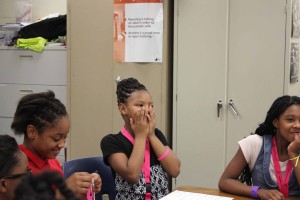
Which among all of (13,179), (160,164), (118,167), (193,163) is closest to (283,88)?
(193,163)

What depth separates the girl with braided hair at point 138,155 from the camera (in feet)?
6.45

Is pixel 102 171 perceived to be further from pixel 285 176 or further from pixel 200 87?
pixel 200 87

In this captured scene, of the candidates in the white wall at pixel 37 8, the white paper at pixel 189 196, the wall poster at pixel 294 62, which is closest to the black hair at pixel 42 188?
the white paper at pixel 189 196

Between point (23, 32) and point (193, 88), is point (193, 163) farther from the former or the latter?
point (23, 32)

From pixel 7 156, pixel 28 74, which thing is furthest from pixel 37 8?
pixel 7 156

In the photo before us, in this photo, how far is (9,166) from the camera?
4.13 ft

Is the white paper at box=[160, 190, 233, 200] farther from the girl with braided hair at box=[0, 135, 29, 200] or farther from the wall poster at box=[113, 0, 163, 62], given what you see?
the wall poster at box=[113, 0, 163, 62]

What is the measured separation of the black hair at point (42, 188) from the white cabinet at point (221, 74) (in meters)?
2.70

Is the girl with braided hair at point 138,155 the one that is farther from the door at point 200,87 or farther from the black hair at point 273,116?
the door at point 200,87

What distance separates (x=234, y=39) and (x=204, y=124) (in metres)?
0.67

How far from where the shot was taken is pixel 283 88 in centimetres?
317

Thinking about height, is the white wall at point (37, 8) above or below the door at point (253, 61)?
above

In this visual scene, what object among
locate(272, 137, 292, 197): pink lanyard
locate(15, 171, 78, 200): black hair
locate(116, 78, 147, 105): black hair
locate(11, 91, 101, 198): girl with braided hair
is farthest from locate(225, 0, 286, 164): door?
locate(15, 171, 78, 200): black hair

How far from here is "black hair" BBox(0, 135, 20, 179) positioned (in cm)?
124
